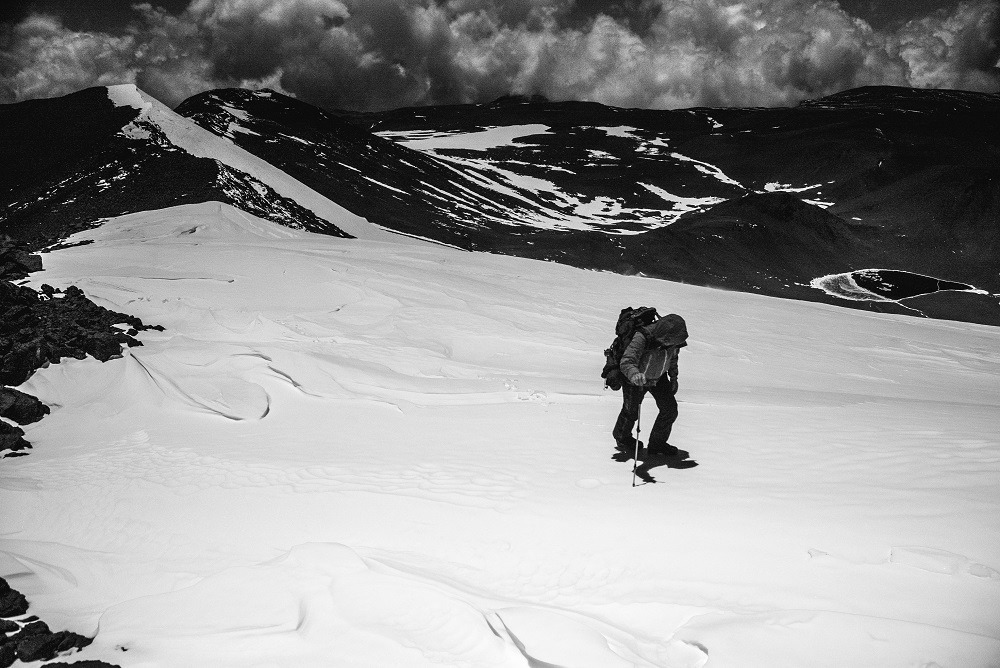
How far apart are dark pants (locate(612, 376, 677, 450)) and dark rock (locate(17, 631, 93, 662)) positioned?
356 centimetres

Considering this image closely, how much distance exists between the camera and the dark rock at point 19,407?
263 inches

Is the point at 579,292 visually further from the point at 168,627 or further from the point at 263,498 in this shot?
the point at 168,627

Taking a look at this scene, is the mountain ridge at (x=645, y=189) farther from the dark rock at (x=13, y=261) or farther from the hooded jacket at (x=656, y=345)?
the hooded jacket at (x=656, y=345)

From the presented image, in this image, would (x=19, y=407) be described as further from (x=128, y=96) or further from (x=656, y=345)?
(x=128, y=96)

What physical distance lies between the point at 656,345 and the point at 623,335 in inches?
9.8

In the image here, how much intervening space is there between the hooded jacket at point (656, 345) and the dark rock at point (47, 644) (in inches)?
137

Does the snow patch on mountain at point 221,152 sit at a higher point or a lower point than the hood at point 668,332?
higher

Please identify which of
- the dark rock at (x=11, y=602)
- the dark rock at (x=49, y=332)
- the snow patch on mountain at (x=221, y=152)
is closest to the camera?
the dark rock at (x=11, y=602)

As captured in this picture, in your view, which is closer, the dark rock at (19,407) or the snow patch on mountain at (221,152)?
the dark rock at (19,407)

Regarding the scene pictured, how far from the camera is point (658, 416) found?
5.09 metres

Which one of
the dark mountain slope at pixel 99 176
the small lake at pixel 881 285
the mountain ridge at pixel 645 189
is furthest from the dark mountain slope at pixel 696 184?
the dark mountain slope at pixel 99 176

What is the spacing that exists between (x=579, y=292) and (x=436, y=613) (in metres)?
12.5

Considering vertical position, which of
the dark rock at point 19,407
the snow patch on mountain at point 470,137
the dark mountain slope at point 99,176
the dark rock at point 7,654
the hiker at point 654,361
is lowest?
the dark rock at point 7,654

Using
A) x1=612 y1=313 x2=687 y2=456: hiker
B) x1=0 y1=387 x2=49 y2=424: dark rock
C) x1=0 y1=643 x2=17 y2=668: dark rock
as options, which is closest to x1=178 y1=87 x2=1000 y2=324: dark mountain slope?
x1=0 y1=387 x2=49 y2=424: dark rock
